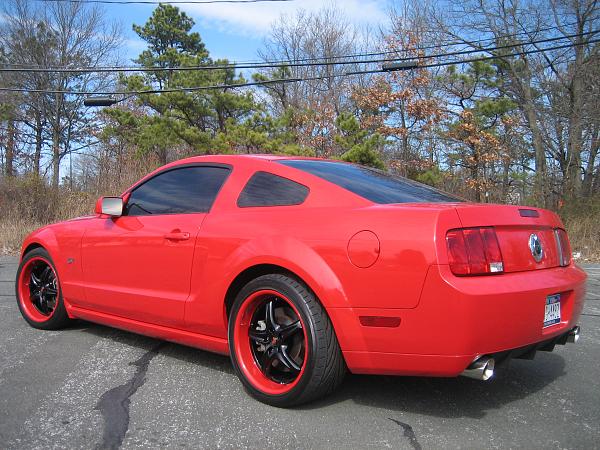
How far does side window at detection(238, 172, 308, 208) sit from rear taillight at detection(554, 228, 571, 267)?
62.0 inches

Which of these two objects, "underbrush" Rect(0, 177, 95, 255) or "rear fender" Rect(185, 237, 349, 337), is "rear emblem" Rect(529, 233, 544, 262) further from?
"underbrush" Rect(0, 177, 95, 255)

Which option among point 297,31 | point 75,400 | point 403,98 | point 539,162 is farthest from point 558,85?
point 75,400

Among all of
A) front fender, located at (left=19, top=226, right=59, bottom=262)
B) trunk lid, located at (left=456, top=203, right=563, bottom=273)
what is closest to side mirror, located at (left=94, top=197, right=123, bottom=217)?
front fender, located at (left=19, top=226, right=59, bottom=262)

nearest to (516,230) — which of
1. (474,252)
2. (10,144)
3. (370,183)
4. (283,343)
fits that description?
(474,252)

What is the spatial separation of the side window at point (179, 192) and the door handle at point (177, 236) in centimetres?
18

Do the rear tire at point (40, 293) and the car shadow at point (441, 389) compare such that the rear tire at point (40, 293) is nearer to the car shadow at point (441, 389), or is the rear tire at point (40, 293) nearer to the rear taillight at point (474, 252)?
the car shadow at point (441, 389)

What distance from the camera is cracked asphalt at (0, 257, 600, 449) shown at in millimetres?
2729

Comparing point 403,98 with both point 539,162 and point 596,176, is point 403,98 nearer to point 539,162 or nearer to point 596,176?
point 539,162

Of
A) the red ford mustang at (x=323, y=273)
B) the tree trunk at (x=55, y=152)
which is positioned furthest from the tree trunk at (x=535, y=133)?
the tree trunk at (x=55, y=152)

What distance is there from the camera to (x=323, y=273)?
9.55 feet

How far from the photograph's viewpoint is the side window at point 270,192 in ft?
10.8

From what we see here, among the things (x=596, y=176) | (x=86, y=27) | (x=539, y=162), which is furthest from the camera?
(x=86, y=27)

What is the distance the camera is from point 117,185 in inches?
784

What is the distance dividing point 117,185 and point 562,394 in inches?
735
